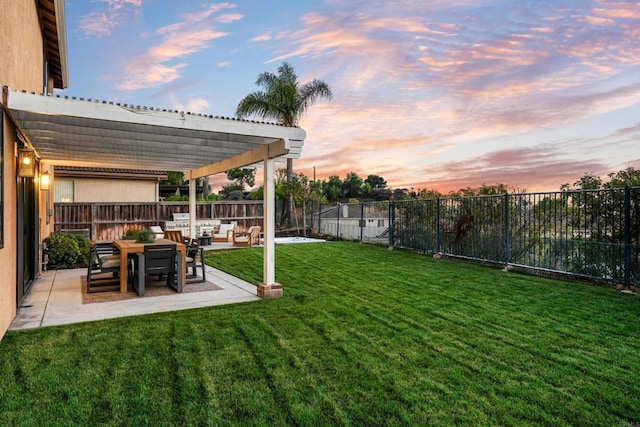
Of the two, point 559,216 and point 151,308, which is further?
point 559,216

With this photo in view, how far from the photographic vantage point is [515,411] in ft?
8.93

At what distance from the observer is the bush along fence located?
7000 millimetres

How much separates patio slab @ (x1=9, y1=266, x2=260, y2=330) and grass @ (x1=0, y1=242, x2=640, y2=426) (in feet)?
1.28

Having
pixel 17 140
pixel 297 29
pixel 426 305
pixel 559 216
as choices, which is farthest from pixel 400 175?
pixel 17 140

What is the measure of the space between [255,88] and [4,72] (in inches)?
748

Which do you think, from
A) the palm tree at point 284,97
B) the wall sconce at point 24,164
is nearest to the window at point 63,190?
the palm tree at point 284,97

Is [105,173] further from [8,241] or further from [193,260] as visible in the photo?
[8,241]

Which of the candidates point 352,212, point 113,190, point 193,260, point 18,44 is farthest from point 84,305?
point 113,190

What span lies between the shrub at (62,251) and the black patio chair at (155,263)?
3.56 m

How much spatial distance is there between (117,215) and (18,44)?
12365 mm

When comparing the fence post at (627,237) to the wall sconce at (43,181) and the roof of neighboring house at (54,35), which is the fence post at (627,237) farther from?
the wall sconce at (43,181)

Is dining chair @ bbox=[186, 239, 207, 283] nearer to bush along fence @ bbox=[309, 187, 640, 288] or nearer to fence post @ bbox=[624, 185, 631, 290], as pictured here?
bush along fence @ bbox=[309, 187, 640, 288]

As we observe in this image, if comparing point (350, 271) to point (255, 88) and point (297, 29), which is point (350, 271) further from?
point (255, 88)

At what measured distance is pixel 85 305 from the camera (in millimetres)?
5660
